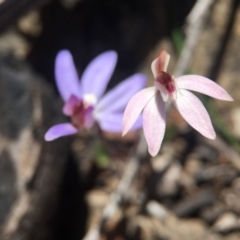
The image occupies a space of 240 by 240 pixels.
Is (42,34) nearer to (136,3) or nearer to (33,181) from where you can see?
(136,3)

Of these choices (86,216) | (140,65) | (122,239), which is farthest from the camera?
(140,65)

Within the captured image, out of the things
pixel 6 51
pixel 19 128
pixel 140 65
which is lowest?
pixel 140 65

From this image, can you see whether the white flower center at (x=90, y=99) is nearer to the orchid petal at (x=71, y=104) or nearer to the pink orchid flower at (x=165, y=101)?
the orchid petal at (x=71, y=104)

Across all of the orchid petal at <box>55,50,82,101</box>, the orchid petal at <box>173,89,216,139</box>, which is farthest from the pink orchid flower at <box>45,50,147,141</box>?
the orchid petal at <box>173,89,216,139</box>

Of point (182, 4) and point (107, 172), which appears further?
point (107, 172)

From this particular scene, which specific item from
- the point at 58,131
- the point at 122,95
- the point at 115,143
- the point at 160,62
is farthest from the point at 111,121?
the point at 115,143

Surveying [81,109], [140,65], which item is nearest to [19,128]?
[81,109]

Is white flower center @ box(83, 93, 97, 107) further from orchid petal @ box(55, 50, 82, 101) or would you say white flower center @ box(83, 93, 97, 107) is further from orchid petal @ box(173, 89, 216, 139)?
orchid petal @ box(173, 89, 216, 139)
